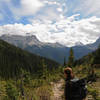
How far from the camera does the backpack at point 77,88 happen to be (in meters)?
4.08

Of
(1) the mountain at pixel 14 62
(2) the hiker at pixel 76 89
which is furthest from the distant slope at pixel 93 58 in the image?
(1) the mountain at pixel 14 62

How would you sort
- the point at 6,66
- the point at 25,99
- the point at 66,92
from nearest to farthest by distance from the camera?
the point at 66,92 → the point at 25,99 → the point at 6,66

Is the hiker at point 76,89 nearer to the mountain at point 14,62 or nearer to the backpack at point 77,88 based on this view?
the backpack at point 77,88

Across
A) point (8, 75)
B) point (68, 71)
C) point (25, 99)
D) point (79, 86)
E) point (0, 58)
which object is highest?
point (0, 58)

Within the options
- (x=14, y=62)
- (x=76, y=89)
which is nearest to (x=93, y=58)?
(x=76, y=89)

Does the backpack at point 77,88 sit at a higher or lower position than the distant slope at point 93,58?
lower

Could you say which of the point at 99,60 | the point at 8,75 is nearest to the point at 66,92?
the point at 99,60

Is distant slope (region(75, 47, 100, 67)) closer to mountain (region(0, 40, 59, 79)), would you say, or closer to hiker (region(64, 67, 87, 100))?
hiker (region(64, 67, 87, 100))

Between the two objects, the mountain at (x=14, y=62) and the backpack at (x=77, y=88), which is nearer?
the backpack at (x=77, y=88)

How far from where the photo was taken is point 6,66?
141 m

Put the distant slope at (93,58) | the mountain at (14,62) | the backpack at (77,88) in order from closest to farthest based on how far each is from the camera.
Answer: the backpack at (77,88)
the distant slope at (93,58)
the mountain at (14,62)

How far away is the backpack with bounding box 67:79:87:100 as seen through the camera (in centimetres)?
408

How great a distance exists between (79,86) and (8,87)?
20.8 meters

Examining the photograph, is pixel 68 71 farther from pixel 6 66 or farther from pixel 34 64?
pixel 34 64
